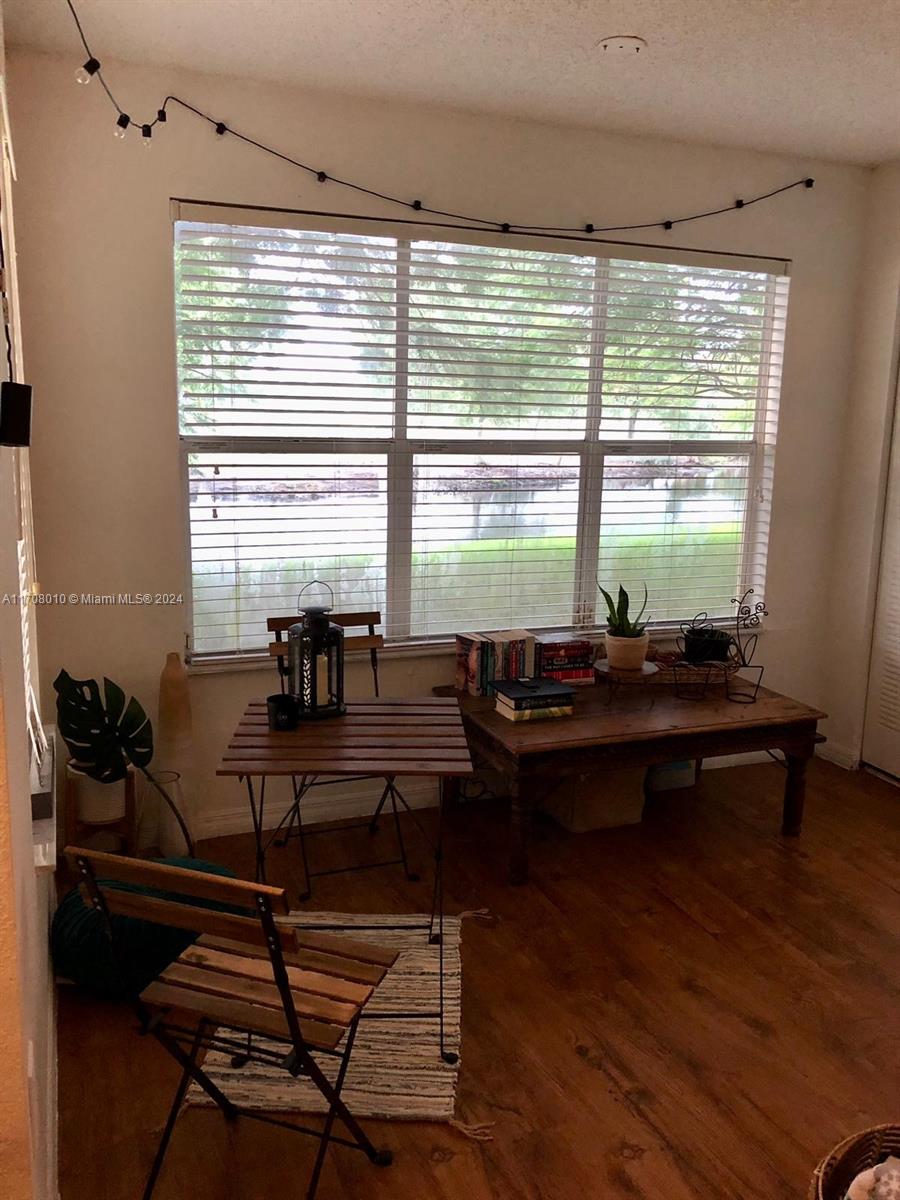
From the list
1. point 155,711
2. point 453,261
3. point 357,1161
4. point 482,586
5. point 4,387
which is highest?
point 453,261

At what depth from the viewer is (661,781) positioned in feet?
12.9

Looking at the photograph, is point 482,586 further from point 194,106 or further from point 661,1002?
point 194,106

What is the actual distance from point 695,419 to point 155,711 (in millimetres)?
2405

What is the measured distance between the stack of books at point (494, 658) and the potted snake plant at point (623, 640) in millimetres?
315

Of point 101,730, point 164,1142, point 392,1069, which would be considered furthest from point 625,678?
point 164,1142

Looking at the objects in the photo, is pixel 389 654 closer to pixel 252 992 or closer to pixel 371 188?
pixel 371 188

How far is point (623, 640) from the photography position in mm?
3535

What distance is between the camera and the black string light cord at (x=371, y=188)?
2.87 metres

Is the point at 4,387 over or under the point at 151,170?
under

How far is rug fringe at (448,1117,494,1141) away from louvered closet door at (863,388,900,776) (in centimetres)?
274

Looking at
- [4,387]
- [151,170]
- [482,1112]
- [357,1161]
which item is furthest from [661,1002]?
[151,170]

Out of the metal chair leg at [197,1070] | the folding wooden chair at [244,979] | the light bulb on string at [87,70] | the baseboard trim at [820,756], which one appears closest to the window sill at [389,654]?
the baseboard trim at [820,756]

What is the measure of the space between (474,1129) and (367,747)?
2.93ft

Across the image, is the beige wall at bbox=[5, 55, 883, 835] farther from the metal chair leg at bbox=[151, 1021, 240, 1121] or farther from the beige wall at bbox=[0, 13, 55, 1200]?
the metal chair leg at bbox=[151, 1021, 240, 1121]
